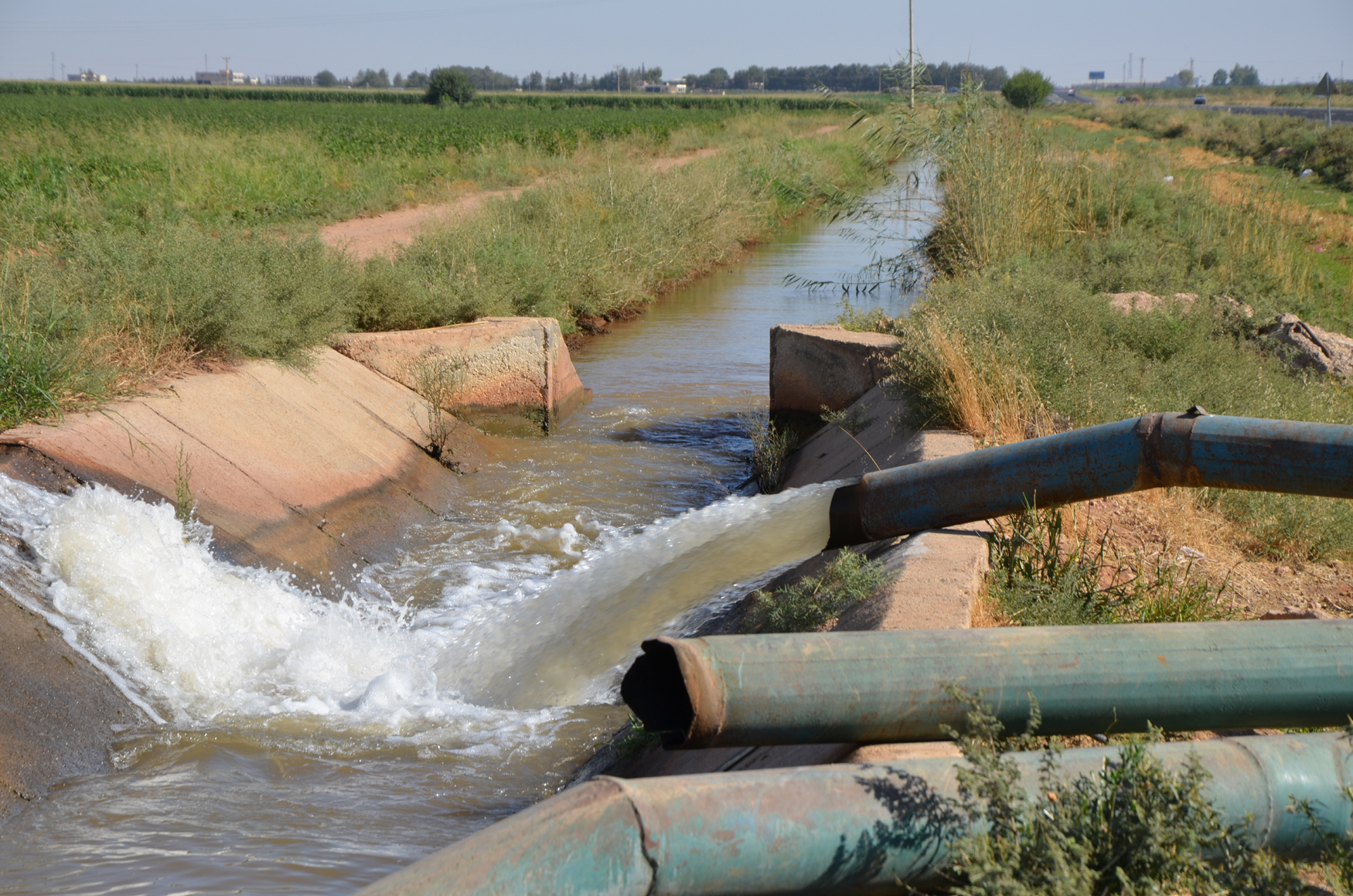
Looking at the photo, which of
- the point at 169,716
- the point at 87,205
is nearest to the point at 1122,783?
the point at 169,716

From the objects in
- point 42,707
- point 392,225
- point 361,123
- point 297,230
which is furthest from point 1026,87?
point 42,707

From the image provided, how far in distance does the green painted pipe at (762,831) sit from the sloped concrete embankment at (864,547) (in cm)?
59

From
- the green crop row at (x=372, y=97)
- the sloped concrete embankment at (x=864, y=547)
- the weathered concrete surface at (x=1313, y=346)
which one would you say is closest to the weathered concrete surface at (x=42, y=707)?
the sloped concrete embankment at (x=864, y=547)

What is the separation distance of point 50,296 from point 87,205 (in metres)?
8.60

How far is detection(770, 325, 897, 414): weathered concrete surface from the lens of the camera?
8523 millimetres

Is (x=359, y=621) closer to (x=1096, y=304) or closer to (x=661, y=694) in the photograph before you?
(x=661, y=694)

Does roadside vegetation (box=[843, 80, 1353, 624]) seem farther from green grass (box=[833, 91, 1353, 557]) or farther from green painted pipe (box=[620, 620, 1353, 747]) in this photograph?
green painted pipe (box=[620, 620, 1353, 747])

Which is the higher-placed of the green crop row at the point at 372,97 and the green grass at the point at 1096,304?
the green crop row at the point at 372,97

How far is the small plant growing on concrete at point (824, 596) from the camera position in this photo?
13.0ft

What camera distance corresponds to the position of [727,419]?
10.6 m

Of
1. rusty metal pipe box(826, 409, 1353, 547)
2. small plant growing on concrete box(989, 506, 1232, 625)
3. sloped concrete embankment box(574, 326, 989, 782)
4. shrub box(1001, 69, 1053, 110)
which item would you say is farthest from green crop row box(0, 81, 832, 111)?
small plant growing on concrete box(989, 506, 1232, 625)

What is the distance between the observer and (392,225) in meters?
18.0

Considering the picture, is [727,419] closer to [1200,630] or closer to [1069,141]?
[1200,630]

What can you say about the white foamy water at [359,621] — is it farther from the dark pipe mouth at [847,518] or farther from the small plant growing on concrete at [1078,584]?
the small plant growing on concrete at [1078,584]
